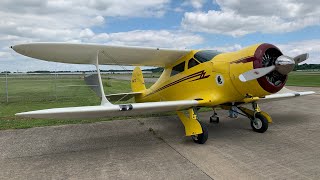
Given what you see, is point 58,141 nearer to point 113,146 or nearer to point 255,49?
point 113,146

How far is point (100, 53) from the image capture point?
714cm

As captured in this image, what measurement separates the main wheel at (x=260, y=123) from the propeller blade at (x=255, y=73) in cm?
196

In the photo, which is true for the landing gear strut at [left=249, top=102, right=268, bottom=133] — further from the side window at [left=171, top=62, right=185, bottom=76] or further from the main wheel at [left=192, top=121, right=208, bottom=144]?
→ the side window at [left=171, top=62, right=185, bottom=76]

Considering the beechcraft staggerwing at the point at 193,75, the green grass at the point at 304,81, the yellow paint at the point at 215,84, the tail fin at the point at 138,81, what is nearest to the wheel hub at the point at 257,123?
the beechcraft staggerwing at the point at 193,75

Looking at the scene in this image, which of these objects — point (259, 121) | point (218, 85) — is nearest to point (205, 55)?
point (218, 85)

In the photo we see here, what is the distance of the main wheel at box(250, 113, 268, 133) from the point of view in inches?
277

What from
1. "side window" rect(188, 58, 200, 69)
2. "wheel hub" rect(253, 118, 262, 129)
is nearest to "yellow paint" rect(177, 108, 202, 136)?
"side window" rect(188, 58, 200, 69)

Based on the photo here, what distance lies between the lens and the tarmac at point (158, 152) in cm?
446

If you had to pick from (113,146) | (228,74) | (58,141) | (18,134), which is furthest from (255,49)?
(18,134)

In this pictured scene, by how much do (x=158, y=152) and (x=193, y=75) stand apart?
237 cm

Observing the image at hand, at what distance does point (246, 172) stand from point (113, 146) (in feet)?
9.58

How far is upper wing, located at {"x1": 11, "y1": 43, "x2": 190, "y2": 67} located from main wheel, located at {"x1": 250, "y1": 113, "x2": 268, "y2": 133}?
8.27 feet

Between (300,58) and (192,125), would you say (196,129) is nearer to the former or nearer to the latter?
(192,125)

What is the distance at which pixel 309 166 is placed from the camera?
15.1ft
